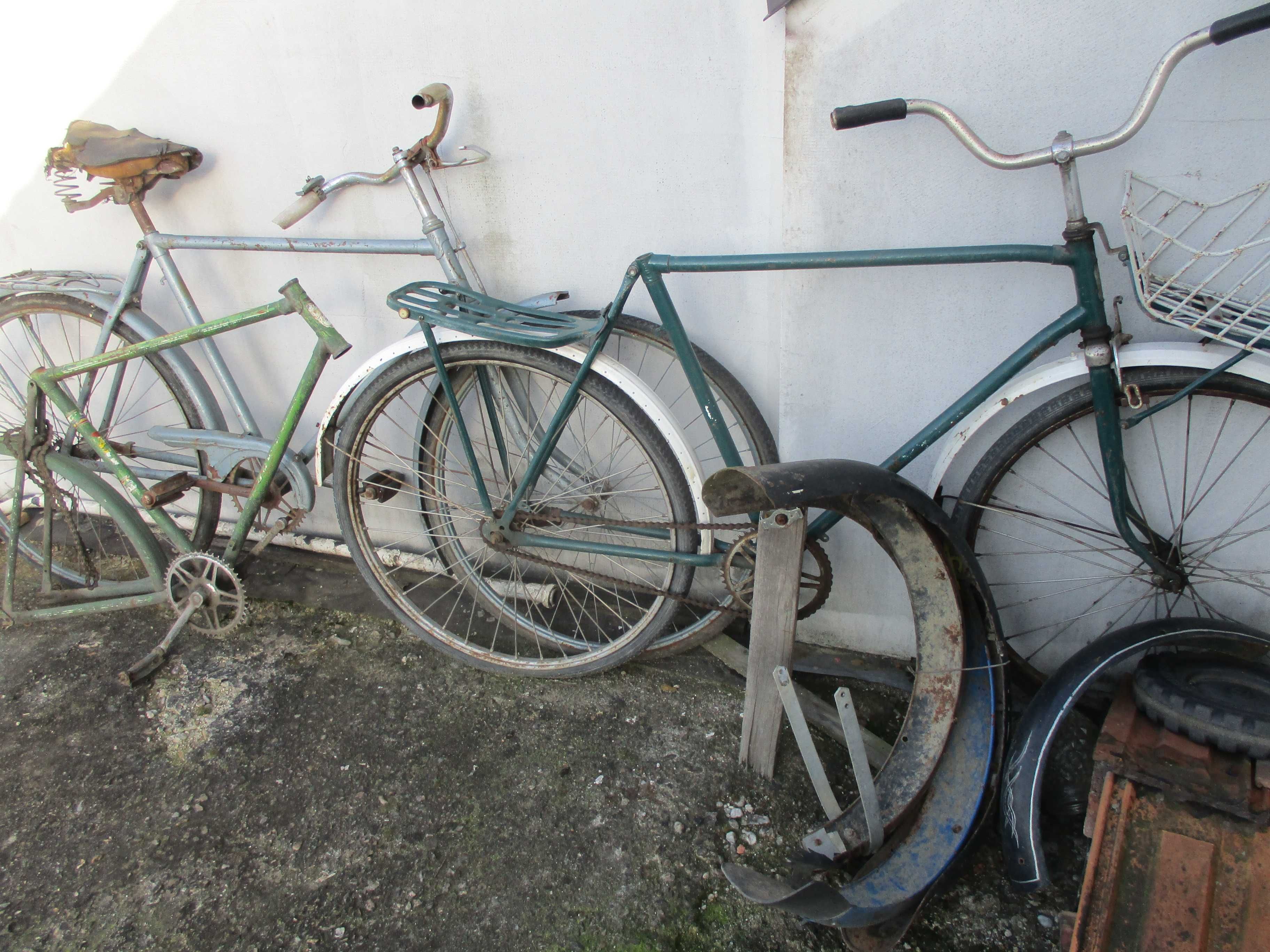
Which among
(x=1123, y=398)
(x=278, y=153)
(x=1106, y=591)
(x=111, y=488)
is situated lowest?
(x=1106, y=591)

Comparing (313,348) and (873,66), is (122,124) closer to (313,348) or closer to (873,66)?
(313,348)

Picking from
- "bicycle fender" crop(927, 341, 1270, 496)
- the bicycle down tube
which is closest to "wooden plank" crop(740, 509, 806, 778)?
"bicycle fender" crop(927, 341, 1270, 496)

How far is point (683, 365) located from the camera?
233 centimetres

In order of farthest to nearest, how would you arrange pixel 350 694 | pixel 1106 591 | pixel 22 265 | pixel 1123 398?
1. pixel 22 265
2. pixel 350 694
3. pixel 1106 591
4. pixel 1123 398

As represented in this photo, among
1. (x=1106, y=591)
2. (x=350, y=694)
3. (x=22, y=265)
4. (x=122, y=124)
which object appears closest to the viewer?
(x=1106, y=591)

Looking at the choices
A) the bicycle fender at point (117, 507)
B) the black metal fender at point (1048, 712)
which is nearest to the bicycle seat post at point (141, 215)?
the bicycle fender at point (117, 507)

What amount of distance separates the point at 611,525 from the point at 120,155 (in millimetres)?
2094

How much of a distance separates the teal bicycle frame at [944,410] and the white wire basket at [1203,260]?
122 mm

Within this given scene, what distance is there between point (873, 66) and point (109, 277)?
3.01 meters

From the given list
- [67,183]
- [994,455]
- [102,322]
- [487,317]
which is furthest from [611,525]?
[67,183]

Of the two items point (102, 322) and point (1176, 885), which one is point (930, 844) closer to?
point (1176, 885)

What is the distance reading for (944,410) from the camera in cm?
239

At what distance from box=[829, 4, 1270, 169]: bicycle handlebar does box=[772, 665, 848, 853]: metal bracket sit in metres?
1.39

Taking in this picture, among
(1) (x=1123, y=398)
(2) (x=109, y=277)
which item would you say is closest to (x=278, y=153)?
(2) (x=109, y=277)
